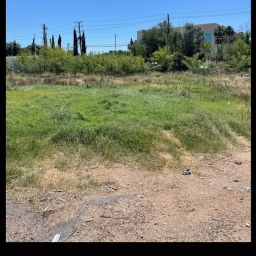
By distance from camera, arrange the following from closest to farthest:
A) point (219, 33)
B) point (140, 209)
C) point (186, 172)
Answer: point (140, 209) → point (186, 172) → point (219, 33)

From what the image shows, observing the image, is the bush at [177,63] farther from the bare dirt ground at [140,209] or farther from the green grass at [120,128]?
the bare dirt ground at [140,209]

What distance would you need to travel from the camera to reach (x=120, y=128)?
5.98 meters

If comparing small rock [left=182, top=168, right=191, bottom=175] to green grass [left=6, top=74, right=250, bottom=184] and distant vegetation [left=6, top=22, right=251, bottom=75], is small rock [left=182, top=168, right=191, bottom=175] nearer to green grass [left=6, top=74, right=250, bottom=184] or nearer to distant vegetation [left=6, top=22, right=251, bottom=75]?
green grass [left=6, top=74, right=250, bottom=184]

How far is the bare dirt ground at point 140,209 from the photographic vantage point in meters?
2.96

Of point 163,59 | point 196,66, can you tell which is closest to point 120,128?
point 196,66

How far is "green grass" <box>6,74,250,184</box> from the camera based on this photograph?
17.0 ft

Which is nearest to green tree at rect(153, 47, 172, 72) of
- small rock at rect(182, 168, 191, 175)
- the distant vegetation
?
the distant vegetation

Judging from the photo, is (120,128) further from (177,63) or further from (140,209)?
(177,63)

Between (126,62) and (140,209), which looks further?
(126,62)

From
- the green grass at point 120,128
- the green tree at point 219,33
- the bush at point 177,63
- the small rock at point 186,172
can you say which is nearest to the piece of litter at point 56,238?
the green grass at point 120,128

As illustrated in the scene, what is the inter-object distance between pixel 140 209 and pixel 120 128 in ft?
8.56

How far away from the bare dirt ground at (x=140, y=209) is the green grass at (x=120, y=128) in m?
0.57

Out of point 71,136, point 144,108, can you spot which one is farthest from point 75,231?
point 144,108
